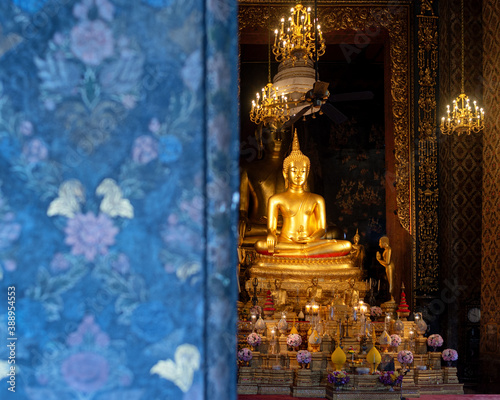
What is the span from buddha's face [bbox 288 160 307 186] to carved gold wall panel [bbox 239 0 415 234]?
1.33m

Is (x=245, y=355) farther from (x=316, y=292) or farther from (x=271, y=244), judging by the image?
(x=271, y=244)

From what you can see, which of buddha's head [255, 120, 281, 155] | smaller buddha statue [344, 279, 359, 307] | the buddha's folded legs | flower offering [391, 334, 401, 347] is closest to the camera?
flower offering [391, 334, 401, 347]

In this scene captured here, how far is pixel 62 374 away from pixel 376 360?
320 cm

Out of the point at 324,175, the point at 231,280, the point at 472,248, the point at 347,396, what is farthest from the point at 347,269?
the point at 231,280

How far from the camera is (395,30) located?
7.84m

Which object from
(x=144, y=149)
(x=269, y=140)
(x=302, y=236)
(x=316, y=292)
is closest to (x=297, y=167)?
(x=302, y=236)

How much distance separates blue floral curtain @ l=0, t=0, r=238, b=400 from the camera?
3.96 ft

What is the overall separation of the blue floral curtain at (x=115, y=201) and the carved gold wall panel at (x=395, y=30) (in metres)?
6.66

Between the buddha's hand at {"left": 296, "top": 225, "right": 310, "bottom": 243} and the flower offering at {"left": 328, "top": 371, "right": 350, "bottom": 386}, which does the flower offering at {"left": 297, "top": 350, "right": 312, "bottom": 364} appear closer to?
the flower offering at {"left": 328, "top": 371, "right": 350, "bottom": 386}

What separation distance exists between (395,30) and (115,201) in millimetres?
7354

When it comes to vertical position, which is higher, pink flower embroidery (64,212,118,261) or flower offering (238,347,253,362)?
pink flower embroidery (64,212,118,261)

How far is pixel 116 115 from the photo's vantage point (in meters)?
1.24

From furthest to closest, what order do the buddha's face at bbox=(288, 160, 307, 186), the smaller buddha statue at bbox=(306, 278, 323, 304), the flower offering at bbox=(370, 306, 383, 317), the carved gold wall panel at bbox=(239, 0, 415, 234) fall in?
the buddha's face at bbox=(288, 160, 307, 186)
the carved gold wall panel at bbox=(239, 0, 415, 234)
the smaller buddha statue at bbox=(306, 278, 323, 304)
the flower offering at bbox=(370, 306, 383, 317)

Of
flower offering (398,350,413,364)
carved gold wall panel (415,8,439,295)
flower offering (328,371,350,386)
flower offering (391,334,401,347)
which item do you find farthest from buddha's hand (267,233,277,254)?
flower offering (328,371,350,386)
